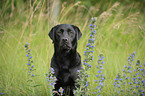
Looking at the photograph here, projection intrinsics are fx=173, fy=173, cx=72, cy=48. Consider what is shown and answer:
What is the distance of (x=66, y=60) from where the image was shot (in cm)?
273

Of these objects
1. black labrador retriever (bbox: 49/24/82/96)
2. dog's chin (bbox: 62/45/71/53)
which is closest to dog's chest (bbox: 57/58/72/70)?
black labrador retriever (bbox: 49/24/82/96)

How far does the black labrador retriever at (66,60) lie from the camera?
264 cm

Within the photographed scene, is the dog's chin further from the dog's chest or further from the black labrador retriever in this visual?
the dog's chest

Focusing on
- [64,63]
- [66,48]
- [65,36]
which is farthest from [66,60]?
[65,36]

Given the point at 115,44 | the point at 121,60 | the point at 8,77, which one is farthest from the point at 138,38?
the point at 8,77

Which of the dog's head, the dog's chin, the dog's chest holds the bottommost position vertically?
the dog's chest

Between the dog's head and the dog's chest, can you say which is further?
the dog's chest

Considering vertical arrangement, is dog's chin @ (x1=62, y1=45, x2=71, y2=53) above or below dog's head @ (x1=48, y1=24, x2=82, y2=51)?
below

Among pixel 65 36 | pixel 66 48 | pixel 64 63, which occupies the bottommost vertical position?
pixel 64 63

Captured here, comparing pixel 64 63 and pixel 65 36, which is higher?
pixel 65 36

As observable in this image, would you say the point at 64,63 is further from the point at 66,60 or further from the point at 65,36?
the point at 65,36

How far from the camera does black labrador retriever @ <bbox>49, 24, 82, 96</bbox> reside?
2.64m

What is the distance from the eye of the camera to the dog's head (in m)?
2.55

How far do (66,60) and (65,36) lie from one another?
40 centimetres
